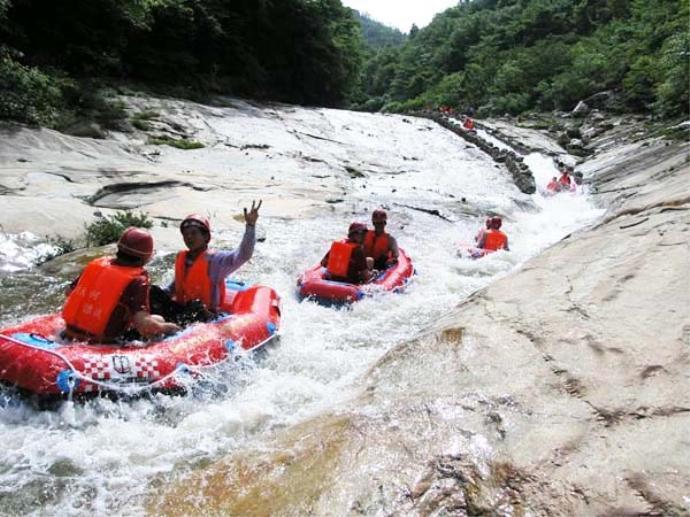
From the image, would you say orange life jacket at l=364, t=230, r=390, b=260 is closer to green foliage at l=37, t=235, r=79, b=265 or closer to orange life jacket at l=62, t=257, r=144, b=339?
orange life jacket at l=62, t=257, r=144, b=339

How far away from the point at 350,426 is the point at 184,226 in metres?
2.46

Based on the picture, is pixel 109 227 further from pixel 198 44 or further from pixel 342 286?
pixel 198 44

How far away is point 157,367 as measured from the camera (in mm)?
4418

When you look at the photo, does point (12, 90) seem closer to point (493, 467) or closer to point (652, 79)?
point (493, 467)

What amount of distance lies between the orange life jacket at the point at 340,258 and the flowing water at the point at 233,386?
56 cm

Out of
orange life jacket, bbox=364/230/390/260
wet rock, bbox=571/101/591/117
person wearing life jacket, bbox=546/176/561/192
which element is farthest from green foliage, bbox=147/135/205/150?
wet rock, bbox=571/101/591/117

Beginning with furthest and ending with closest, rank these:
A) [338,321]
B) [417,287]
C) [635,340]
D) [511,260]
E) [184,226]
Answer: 1. [511,260]
2. [417,287]
3. [338,321]
4. [184,226]
5. [635,340]

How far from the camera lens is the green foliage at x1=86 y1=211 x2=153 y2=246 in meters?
8.86

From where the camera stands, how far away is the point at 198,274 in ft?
17.7

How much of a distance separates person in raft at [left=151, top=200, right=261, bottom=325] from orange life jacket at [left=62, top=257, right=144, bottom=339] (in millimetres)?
742

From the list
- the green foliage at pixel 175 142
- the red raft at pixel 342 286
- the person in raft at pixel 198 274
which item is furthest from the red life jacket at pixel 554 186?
the person in raft at pixel 198 274

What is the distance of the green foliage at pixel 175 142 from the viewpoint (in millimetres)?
16659

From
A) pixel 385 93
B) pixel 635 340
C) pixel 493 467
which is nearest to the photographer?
pixel 493 467

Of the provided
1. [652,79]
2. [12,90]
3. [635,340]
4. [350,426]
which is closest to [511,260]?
[635,340]
